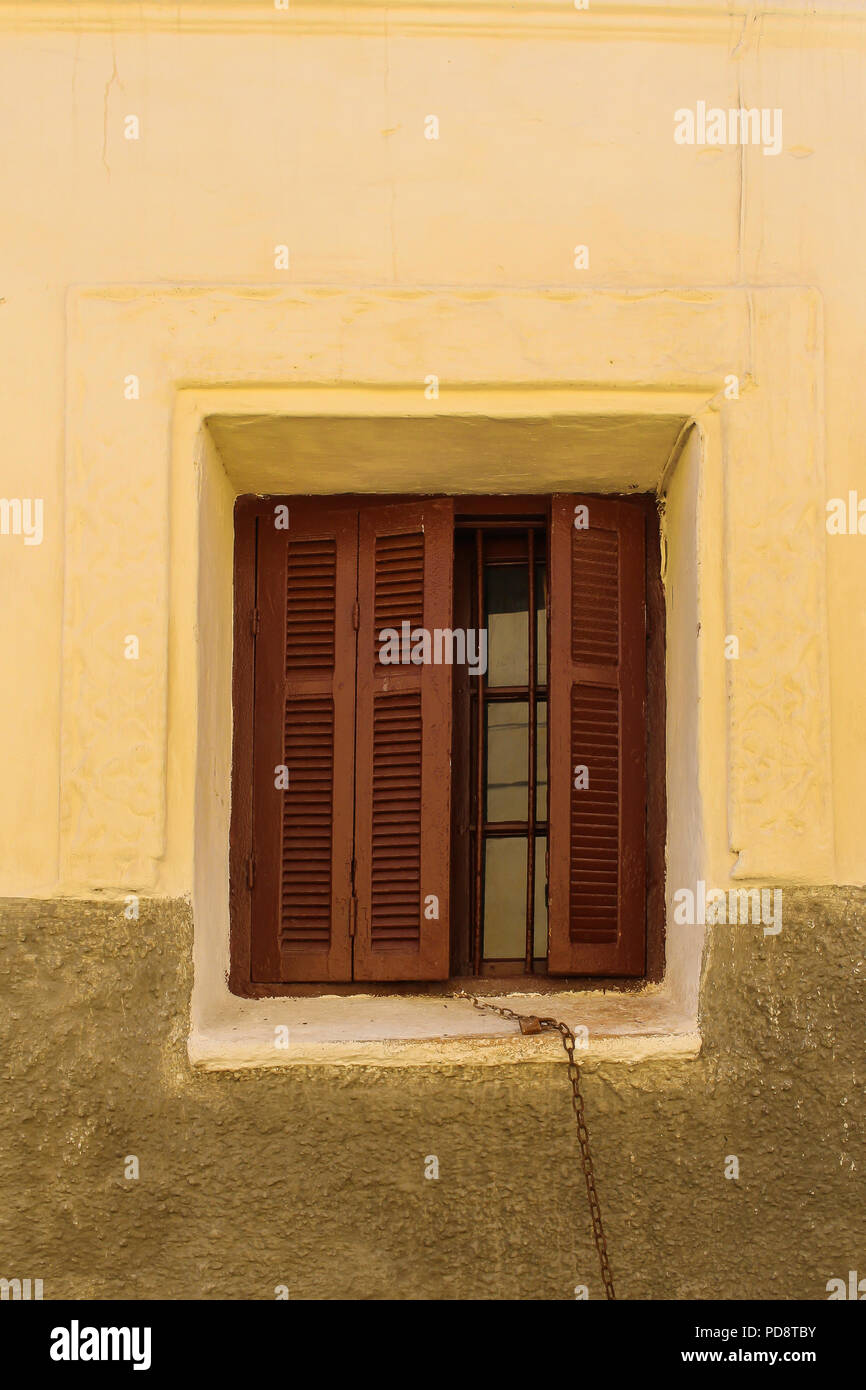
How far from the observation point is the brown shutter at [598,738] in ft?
11.2

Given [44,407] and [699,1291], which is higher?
[44,407]

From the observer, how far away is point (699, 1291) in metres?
2.99

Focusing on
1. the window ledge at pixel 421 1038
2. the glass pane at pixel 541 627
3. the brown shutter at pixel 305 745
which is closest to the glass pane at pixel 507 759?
the glass pane at pixel 541 627

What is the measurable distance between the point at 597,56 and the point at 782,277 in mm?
756

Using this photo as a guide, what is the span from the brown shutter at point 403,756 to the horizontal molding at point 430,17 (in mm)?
1226

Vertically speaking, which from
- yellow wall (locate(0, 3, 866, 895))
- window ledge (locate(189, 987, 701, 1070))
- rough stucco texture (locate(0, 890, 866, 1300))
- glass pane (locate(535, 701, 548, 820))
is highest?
yellow wall (locate(0, 3, 866, 895))

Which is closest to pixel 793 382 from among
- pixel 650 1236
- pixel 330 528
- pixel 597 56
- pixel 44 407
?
pixel 597 56

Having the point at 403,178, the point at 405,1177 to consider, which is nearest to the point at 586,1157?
the point at 405,1177

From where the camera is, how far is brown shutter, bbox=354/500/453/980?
134 inches

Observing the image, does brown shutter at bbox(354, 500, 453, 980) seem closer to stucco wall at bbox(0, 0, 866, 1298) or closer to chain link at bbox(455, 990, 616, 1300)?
stucco wall at bbox(0, 0, 866, 1298)

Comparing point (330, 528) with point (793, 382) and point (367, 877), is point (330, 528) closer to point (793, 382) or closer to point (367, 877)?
point (367, 877)

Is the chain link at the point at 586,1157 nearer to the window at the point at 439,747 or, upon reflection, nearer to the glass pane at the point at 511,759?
the window at the point at 439,747

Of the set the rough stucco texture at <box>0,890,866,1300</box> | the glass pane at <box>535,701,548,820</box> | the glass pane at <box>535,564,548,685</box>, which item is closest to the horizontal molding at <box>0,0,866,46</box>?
the glass pane at <box>535,564,548,685</box>

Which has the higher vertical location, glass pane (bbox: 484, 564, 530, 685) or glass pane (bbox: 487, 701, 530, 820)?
glass pane (bbox: 484, 564, 530, 685)
